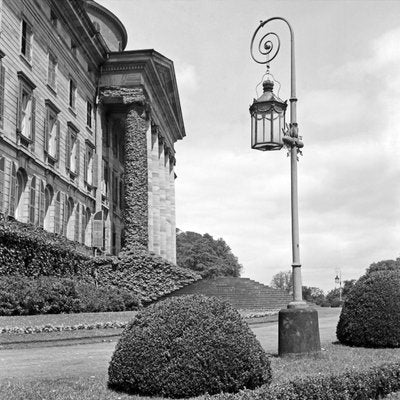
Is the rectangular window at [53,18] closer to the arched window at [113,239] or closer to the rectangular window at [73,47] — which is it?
the rectangular window at [73,47]

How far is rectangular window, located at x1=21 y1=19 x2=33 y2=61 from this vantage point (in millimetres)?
29320

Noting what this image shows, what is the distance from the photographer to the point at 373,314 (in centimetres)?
1438

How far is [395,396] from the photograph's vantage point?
1002 centimetres

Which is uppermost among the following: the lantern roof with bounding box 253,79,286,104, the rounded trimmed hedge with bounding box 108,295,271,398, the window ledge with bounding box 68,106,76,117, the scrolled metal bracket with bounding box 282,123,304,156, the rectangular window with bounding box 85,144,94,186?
the window ledge with bounding box 68,106,76,117

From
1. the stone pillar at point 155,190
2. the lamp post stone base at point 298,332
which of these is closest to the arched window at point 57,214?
the stone pillar at point 155,190

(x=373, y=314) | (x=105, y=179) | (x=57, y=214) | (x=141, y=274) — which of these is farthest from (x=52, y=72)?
(x=373, y=314)

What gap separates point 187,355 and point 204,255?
86451 millimetres

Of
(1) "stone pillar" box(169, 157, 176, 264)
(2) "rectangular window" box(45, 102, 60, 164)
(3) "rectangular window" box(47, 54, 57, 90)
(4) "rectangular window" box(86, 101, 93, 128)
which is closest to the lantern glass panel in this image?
(2) "rectangular window" box(45, 102, 60, 164)

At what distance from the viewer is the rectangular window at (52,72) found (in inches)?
1289

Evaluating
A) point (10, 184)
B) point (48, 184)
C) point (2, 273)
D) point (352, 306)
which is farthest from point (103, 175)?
point (352, 306)

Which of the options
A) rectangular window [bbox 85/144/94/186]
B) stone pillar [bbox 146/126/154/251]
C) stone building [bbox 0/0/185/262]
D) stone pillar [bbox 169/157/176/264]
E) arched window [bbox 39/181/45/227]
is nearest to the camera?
stone building [bbox 0/0/185/262]

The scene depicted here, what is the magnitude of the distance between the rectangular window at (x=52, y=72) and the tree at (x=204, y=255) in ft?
189

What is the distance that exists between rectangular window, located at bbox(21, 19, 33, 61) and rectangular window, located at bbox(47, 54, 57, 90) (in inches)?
109

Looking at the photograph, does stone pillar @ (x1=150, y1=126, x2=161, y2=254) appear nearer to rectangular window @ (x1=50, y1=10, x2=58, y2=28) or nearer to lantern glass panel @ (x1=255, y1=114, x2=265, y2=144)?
rectangular window @ (x1=50, y1=10, x2=58, y2=28)
